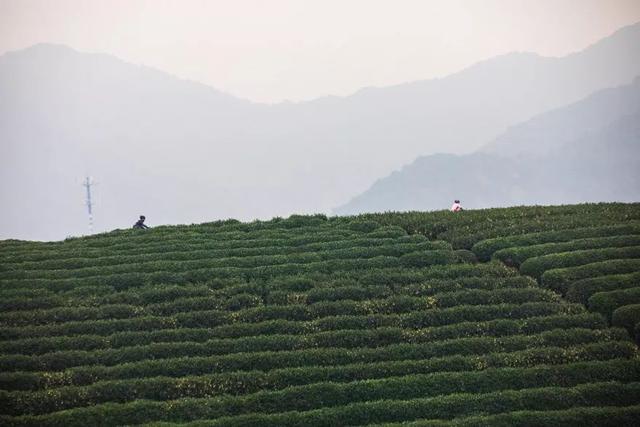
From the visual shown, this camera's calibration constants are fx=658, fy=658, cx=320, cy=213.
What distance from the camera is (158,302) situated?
880 inches

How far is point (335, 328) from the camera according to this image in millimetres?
20125

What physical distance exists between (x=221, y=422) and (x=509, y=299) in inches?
411

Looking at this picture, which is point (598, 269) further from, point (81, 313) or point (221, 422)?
point (81, 313)

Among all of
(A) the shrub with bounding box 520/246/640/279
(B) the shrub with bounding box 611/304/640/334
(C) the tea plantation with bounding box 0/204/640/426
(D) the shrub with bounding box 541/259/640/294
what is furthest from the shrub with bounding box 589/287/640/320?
(A) the shrub with bounding box 520/246/640/279

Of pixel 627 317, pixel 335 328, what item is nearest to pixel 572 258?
pixel 627 317

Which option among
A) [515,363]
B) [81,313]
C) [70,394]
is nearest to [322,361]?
[515,363]

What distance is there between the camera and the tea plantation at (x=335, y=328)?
16203 millimetres

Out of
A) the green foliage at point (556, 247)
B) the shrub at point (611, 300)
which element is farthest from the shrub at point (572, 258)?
the shrub at point (611, 300)

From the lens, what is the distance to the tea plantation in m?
16.2

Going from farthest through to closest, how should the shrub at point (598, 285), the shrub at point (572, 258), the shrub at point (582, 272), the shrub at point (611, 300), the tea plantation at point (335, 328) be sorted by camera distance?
the shrub at point (572, 258) → the shrub at point (582, 272) → the shrub at point (598, 285) → the shrub at point (611, 300) → the tea plantation at point (335, 328)

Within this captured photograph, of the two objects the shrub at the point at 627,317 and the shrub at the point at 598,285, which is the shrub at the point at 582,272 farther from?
the shrub at the point at 627,317

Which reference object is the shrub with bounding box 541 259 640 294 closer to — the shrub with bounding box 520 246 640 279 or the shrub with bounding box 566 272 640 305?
the shrub with bounding box 566 272 640 305

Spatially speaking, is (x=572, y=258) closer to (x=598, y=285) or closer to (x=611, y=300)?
(x=598, y=285)

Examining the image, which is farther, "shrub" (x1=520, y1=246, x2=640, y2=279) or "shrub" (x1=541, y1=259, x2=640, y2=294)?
"shrub" (x1=520, y1=246, x2=640, y2=279)
